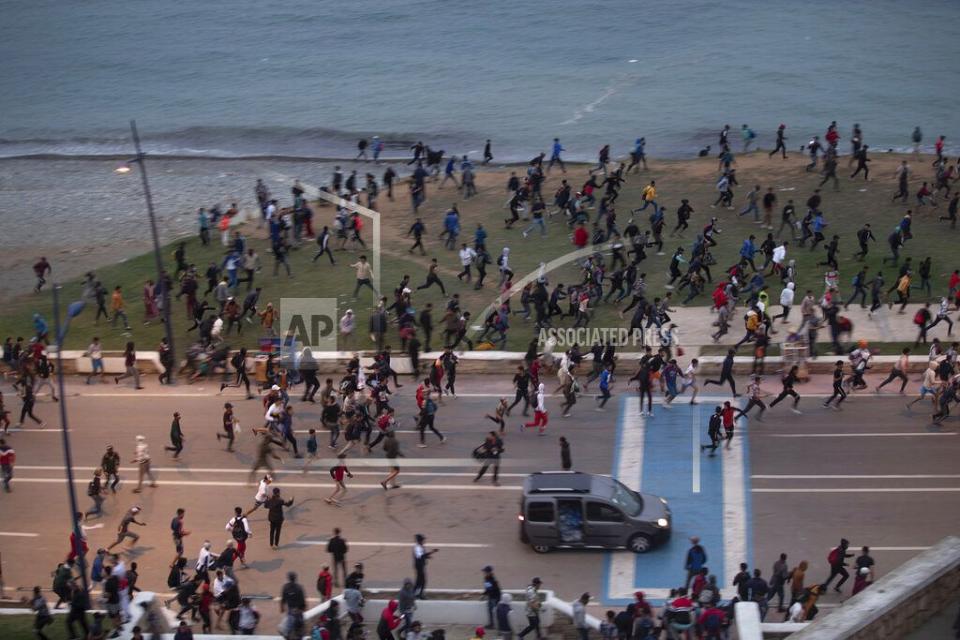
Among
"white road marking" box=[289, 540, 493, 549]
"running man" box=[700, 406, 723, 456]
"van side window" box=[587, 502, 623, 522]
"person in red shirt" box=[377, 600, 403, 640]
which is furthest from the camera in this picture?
"running man" box=[700, 406, 723, 456]

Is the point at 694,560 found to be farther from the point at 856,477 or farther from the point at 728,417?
the point at 856,477

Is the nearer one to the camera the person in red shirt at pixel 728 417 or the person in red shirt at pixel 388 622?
the person in red shirt at pixel 388 622

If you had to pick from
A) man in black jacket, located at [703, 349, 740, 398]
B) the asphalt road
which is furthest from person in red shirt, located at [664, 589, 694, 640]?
man in black jacket, located at [703, 349, 740, 398]

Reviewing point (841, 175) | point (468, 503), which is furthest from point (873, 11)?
point (468, 503)

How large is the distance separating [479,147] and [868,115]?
2186 cm

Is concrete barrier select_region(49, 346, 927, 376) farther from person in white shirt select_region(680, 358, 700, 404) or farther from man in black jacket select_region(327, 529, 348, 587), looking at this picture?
man in black jacket select_region(327, 529, 348, 587)

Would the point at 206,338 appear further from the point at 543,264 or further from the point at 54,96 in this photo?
the point at 54,96

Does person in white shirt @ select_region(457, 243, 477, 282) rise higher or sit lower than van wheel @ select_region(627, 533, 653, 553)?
higher

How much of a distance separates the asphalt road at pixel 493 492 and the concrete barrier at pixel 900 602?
5.05 metres

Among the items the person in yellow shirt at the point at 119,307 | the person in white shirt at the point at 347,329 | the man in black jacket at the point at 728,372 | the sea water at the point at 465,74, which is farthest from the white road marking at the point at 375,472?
the sea water at the point at 465,74

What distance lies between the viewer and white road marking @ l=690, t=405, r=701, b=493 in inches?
1163

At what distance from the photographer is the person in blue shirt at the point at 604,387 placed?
1293 inches

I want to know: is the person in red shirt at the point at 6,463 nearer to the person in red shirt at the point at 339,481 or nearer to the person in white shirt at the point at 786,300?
the person in red shirt at the point at 339,481

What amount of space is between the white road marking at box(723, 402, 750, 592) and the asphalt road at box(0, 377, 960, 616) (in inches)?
2.7
